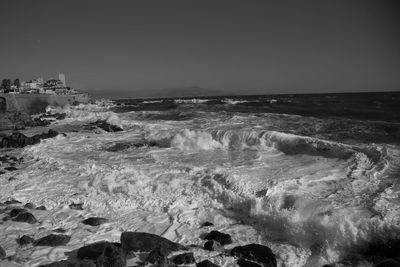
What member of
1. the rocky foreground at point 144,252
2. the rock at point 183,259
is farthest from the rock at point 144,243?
the rock at point 183,259

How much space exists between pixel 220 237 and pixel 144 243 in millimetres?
1322

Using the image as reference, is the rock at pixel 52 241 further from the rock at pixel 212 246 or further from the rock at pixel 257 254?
the rock at pixel 257 254

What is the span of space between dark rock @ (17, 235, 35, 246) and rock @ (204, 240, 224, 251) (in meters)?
3.10

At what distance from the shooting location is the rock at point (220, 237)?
18.1ft

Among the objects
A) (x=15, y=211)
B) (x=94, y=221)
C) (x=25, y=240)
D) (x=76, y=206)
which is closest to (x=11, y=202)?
(x=15, y=211)

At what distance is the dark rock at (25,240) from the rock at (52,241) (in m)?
0.09

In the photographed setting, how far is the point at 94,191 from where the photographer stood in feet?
27.2

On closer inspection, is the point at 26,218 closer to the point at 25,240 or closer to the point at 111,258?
the point at 25,240

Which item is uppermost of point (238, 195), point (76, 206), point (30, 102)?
point (30, 102)

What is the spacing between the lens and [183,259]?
4883 millimetres

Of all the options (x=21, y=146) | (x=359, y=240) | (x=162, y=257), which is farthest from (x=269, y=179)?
(x=21, y=146)

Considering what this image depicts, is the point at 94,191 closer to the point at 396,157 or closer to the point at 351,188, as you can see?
the point at 351,188

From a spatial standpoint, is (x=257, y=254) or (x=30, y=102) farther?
(x=30, y=102)

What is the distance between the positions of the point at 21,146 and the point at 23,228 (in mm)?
Answer: 11175
